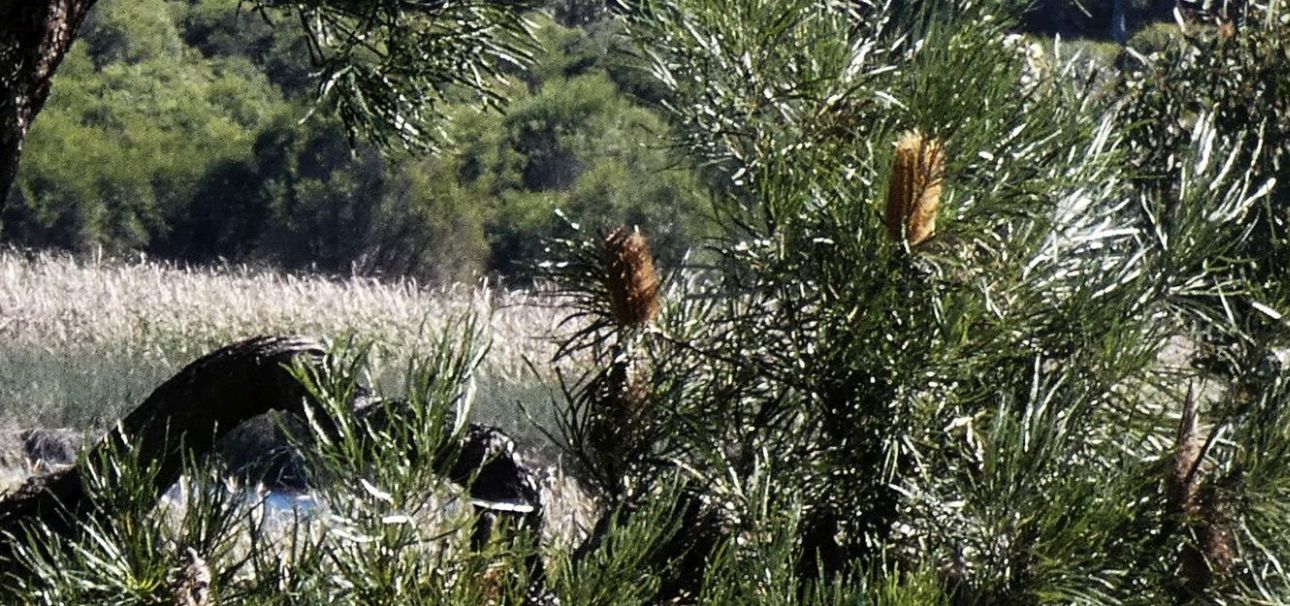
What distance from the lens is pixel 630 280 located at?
4.77ft

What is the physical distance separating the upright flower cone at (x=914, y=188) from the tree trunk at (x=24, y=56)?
0.83 meters

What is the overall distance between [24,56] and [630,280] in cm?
65

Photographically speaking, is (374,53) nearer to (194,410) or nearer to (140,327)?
(194,410)

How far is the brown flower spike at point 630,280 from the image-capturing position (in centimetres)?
145

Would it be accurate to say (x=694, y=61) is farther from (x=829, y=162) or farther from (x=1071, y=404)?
(x=1071, y=404)

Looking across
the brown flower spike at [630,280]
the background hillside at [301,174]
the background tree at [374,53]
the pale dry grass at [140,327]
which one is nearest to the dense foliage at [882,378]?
the brown flower spike at [630,280]

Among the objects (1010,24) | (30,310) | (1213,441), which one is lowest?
(30,310)

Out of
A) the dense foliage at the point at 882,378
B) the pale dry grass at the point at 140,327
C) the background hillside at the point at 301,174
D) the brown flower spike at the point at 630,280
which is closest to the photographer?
the dense foliage at the point at 882,378

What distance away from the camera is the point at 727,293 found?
143cm

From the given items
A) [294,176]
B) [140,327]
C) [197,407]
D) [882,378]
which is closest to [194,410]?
[197,407]

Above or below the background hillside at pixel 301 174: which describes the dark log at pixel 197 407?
below

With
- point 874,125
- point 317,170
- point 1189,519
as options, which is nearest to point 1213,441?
point 1189,519

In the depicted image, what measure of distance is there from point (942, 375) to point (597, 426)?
0.33 m

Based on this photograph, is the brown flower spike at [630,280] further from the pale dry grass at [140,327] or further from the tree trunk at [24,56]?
the pale dry grass at [140,327]
